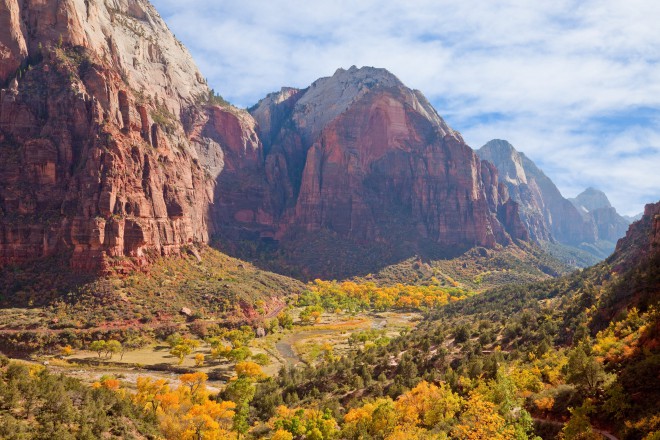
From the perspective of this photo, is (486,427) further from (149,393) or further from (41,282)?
(41,282)

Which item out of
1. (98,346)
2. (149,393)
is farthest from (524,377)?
(98,346)

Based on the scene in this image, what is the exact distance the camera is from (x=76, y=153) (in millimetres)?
98312

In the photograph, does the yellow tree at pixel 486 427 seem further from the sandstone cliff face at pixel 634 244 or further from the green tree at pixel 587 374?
the sandstone cliff face at pixel 634 244

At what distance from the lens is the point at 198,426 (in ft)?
121

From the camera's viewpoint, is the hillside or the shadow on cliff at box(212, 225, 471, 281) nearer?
the hillside

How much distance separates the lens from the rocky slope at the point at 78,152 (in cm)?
8688

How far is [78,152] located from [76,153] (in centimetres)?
51

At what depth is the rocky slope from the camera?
86875 mm

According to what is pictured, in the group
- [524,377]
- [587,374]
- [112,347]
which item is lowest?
[112,347]

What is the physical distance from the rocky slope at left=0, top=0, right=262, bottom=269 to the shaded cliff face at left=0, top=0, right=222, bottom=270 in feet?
0.75

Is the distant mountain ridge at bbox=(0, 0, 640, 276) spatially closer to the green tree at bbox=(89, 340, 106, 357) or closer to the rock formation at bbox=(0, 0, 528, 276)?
the rock formation at bbox=(0, 0, 528, 276)

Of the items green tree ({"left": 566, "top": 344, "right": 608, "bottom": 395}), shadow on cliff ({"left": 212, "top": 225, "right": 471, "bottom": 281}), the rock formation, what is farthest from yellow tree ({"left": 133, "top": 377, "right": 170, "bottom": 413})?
shadow on cliff ({"left": 212, "top": 225, "right": 471, "bottom": 281})

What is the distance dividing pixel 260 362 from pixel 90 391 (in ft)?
135

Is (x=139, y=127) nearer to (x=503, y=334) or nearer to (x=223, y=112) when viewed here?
(x=223, y=112)
